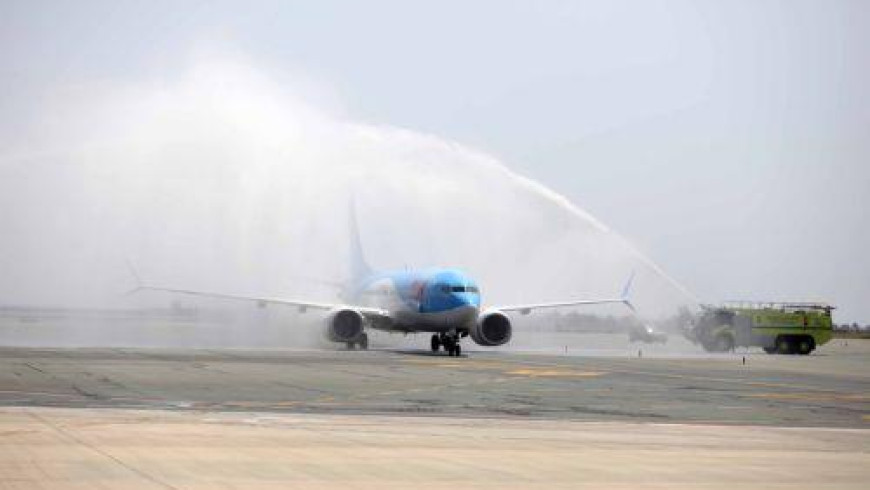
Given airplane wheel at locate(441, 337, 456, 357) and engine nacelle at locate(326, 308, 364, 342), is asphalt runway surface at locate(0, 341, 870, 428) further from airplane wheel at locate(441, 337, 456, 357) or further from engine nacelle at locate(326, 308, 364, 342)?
engine nacelle at locate(326, 308, 364, 342)

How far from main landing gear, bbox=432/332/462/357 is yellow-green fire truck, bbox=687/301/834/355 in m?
22.7

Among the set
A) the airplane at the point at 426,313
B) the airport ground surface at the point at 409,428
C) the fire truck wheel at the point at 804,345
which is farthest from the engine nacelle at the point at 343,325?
the fire truck wheel at the point at 804,345

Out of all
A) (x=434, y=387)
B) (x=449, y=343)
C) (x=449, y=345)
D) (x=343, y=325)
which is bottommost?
(x=434, y=387)

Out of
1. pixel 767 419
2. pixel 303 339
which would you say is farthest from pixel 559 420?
pixel 303 339

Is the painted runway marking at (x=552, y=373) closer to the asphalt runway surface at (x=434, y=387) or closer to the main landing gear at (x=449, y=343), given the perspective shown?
the asphalt runway surface at (x=434, y=387)

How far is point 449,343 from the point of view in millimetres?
59250

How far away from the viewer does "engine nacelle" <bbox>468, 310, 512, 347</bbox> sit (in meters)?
61.4

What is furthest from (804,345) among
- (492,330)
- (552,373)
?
(552,373)

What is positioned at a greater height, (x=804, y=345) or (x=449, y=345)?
(x=804, y=345)

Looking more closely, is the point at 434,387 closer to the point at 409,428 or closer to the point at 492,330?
the point at 409,428

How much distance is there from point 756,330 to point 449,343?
26995 millimetres

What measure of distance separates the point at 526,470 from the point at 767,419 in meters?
12.2

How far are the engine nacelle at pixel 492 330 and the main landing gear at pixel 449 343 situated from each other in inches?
56.0

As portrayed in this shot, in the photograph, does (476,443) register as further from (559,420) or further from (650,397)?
(650,397)
